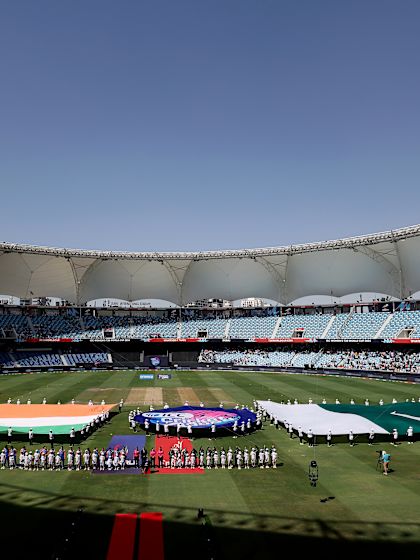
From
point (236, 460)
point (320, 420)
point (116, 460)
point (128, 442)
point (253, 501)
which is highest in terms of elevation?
point (320, 420)

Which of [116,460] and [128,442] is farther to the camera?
[128,442]

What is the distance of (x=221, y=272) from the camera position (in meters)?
97.4

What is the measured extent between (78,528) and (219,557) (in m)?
5.14

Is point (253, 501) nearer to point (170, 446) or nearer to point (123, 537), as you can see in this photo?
point (123, 537)

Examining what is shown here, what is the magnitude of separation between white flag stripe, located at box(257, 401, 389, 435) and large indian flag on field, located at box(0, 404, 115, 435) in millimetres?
13140

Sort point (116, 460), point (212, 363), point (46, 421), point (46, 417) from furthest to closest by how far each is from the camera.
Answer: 1. point (212, 363)
2. point (46, 417)
3. point (46, 421)
4. point (116, 460)

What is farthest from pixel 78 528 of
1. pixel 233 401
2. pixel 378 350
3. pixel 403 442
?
pixel 378 350

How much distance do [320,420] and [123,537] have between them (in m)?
19.0

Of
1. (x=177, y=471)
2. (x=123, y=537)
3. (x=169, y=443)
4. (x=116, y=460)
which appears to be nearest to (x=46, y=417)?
(x=169, y=443)

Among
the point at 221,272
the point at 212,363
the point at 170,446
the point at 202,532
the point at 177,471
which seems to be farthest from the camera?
the point at 221,272

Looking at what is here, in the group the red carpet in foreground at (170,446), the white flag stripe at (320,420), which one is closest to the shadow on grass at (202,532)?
the red carpet in foreground at (170,446)

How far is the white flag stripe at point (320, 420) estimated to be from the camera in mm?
29750

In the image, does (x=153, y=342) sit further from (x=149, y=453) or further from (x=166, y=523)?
(x=166, y=523)

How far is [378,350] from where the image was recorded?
77750 mm
